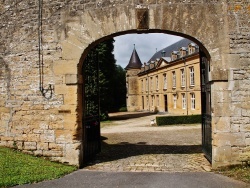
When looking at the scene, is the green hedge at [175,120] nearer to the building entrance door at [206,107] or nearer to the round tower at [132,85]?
the building entrance door at [206,107]

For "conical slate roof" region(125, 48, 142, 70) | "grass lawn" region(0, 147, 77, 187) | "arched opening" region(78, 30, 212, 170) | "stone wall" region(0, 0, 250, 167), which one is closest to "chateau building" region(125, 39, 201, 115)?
"conical slate roof" region(125, 48, 142, 70)

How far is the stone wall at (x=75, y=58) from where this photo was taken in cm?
582

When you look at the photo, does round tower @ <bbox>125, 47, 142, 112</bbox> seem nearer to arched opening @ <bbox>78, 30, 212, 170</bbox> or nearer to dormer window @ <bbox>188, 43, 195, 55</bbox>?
dormer window @ <bbox>188, 43, 195, 55</bbox>

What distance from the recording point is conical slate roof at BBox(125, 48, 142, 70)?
146 ft

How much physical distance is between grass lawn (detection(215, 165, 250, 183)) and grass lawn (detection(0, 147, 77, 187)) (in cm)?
342

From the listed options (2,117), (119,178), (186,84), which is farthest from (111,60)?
(119,178)

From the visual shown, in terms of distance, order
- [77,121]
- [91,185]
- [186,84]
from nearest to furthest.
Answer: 1. [91,185]
2. [77,121]
3. [186,84]

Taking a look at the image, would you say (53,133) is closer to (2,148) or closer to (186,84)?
(2,148)

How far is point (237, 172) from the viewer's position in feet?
18.0

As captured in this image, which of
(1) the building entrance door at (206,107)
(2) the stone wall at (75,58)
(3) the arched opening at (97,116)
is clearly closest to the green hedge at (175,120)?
(3) the arched opening at (97,116)

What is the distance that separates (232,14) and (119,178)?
4.53m

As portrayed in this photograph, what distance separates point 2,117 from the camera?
6672 mm

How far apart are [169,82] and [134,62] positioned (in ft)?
48.9

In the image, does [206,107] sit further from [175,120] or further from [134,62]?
[134,62]
